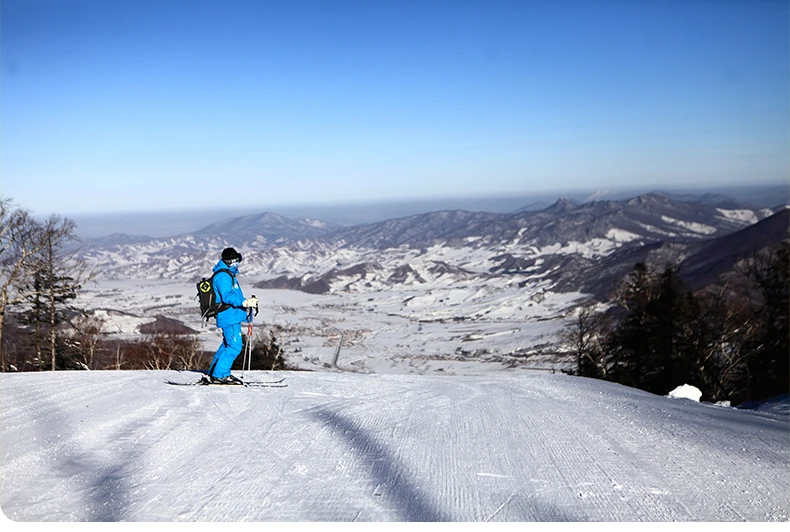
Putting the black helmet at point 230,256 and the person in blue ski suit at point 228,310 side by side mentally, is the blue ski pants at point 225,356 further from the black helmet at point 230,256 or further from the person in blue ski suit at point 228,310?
the black helmet at point 230,256

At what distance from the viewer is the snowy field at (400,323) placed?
289 feet

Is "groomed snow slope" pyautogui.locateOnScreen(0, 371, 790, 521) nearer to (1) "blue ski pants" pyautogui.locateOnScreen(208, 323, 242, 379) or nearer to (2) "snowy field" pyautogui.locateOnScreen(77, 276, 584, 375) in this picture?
(1) "blue ski pants" pyautogui.locateOnScreen(208, 323, 242, 379)

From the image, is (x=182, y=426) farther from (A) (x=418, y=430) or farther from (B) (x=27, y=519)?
(A) (x=418, y=430)

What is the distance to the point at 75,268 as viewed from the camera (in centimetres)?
2759

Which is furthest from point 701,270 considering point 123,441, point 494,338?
point 123,441

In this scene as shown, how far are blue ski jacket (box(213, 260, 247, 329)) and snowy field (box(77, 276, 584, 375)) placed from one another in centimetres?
6253

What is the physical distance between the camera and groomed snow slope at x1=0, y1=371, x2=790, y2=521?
4.49 m

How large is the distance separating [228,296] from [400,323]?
13653 cm

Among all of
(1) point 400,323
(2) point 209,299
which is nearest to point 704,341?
(2) point 209,299

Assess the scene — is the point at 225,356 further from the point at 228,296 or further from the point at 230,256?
the point at 230,256

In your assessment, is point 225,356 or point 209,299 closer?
point 209,299

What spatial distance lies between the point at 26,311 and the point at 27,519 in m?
28.5

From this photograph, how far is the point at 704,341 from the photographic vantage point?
27469 millimetres

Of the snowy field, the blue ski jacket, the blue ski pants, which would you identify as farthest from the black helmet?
the snowy field
